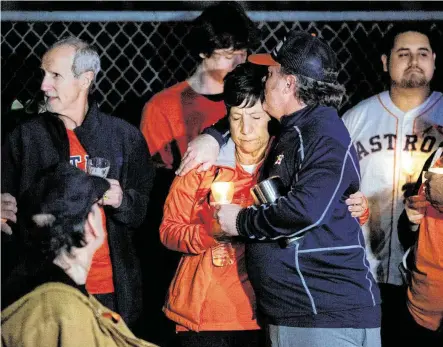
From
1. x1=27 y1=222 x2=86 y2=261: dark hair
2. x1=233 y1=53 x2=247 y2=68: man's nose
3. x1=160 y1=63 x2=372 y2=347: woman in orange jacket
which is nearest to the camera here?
x1=27 y1=222 x2=86 y2=261: dark hair

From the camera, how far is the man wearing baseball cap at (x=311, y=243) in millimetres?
3561

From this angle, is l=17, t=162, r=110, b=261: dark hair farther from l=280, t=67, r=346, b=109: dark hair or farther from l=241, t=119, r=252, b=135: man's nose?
l=280, t=67, r=346, b=109: dark hair

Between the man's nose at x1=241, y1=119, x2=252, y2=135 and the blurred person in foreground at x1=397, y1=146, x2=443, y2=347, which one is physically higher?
the man's nose at x1=241, y1=119, x2=252, y2=135

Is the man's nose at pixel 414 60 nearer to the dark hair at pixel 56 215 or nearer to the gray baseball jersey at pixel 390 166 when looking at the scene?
the gray baseball jersey at pixel 390 166

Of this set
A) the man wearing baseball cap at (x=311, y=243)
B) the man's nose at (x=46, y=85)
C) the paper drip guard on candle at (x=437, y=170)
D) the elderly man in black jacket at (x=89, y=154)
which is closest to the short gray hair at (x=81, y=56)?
the elderly man in black jacket at (x=89, y=154)

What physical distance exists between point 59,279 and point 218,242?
1045 mm

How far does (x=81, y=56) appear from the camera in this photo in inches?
181

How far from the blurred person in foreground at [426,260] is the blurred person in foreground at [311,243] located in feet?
2.74

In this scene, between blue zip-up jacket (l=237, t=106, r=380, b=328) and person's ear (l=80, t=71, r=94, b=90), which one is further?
person's ear (l=80, t=71, r=94, b=90)

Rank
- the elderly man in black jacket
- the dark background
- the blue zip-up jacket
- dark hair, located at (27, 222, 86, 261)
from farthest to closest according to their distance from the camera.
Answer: the dark background → the elderly man in black jacket → the blue zip-up jacket → dark hair, located at (27, 222, 86, 261)

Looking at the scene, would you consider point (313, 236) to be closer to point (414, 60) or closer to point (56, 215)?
point (56, 215)

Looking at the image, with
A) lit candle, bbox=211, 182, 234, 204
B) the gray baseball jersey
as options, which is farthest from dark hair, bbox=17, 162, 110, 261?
the gray baseball jersey

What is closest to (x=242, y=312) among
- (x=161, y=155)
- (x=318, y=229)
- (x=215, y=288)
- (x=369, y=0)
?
(x=215, y=288)

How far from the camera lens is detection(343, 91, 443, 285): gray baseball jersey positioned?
5.19 metres
